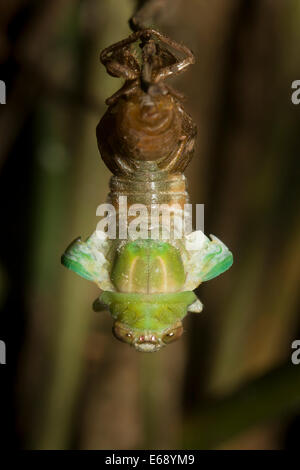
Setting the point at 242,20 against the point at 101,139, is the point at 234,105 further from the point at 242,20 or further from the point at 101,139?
the point at 101,139

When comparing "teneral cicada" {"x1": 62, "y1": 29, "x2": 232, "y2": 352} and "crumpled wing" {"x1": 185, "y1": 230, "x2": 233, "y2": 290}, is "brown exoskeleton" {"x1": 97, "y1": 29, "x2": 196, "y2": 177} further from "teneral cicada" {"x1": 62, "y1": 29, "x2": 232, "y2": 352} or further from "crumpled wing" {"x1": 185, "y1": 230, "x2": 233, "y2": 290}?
"crumpled wing" {"x1": 185, "y1": 230, "x2": 233, "y2": 290}

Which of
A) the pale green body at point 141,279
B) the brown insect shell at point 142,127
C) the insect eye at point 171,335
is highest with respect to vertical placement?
the brown insect shell at point 142,127

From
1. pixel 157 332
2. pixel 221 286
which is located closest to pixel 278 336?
pixel 221 286

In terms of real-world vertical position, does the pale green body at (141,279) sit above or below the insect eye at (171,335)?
above

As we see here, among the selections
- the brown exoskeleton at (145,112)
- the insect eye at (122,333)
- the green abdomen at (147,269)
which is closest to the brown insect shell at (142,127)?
the brown exoskeleton at (145,112)

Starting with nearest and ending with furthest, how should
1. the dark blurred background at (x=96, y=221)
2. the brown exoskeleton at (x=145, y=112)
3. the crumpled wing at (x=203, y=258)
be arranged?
the brown exoskeleton at (x=145, y=112) < the crumpled wing at (x=203, y=258) < the dark blurred background at (x=96, y=221)

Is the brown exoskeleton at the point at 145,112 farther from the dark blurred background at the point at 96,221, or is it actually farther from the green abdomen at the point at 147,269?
the dark blurred background at the point at 96,221
